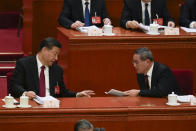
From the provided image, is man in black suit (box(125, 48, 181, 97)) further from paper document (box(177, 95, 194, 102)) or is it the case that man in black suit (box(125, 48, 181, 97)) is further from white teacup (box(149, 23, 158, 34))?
white teacup (box(149, 23, 158, 34))

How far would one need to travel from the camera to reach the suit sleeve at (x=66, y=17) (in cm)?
775

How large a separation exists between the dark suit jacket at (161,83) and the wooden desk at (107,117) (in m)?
0.46

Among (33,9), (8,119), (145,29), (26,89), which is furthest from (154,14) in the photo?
(8,119)

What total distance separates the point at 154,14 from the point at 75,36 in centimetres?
130

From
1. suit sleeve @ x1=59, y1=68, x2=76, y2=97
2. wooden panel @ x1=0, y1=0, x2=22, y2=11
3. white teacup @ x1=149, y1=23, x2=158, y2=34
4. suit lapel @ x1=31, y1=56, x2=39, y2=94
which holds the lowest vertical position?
suit sleeve @ x1=59, y1=68, x2=76, y2=97

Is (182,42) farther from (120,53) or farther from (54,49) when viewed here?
(54,49)

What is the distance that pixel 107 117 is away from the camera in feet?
17.9

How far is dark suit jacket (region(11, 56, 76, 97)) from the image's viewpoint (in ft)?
20.2

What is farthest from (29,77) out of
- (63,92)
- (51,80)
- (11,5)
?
(11,5)

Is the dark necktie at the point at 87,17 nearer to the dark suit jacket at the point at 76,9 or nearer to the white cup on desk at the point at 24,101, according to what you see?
the dark suit jacket at the point at 76,9

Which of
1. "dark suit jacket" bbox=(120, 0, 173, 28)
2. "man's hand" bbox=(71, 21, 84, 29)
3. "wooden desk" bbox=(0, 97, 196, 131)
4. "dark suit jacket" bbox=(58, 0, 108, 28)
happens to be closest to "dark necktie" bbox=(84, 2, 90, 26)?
"dark suit jacket" bbox=(58, 0, 108, 28)

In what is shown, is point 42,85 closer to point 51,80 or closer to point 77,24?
point 51,80

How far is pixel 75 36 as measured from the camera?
7137 millimetres

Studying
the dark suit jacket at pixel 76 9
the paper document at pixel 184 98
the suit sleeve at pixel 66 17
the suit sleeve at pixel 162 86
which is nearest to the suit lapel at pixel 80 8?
the dark suit jacket at pixel 76 9
